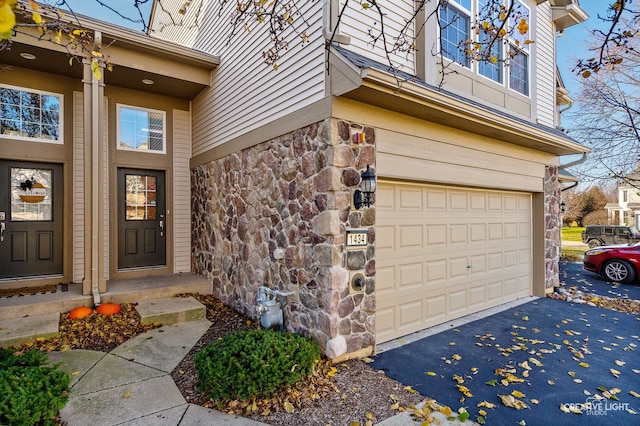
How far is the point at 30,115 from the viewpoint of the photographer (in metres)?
5.86

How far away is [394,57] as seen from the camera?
4.48 m

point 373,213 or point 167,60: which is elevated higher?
point 167,60

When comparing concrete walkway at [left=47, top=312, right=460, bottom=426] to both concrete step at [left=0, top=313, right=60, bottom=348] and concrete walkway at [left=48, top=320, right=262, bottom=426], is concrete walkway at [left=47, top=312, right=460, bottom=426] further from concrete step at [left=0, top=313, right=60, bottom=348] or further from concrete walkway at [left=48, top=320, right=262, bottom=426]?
concrete step at [left=0, top=313, right=60, bottom=348]

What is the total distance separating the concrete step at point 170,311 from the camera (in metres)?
4.92

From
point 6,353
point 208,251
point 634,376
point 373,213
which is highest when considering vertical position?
point 373,213

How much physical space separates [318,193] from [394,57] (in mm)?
2132

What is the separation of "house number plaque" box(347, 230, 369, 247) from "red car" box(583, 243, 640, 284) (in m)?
8.31

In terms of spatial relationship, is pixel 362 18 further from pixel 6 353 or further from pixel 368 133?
pixel 6 353

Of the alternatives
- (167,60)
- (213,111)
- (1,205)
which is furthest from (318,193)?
(1,205)

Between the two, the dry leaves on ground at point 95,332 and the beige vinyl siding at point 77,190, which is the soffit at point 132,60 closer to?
the beige vinyl siding at point 77,190

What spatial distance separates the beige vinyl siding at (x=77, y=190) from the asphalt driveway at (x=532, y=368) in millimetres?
5501

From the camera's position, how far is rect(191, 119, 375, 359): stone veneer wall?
148 inches

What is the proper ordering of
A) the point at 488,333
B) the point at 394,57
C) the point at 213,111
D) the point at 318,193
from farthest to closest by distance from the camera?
the point at 213,111, the point at 488,333, the point at 394,57, the point at 318,193

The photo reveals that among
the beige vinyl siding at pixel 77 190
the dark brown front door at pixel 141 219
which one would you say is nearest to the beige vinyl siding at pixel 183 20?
the beige vinyl siding at pixel 77 190
